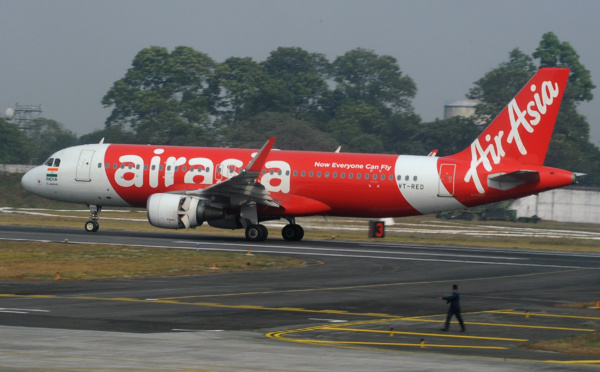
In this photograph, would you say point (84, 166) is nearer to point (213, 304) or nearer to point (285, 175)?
point (285, 175)

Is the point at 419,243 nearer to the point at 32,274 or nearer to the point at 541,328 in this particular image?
the point at 32,274

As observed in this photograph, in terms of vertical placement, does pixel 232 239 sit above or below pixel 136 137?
below

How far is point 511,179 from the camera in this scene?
4238 centimetres

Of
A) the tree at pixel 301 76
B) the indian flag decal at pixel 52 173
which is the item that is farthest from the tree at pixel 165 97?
the indian flag decal at pixel 52 173

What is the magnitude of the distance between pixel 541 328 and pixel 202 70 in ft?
377

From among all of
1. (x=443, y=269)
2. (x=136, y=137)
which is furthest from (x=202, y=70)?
(x=443, y=269)

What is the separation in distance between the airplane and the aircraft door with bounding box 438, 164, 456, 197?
0.05 meters

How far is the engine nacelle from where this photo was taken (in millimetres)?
41875

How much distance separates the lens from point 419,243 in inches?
1938

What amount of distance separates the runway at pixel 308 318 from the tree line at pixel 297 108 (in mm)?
70826

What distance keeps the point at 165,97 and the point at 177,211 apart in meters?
86.8

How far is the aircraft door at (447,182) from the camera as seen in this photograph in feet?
142

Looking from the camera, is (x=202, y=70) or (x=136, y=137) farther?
(x=202, y=70)

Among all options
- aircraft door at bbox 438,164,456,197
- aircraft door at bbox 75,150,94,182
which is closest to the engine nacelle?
aircraft door at bbox 75,150,94,182
